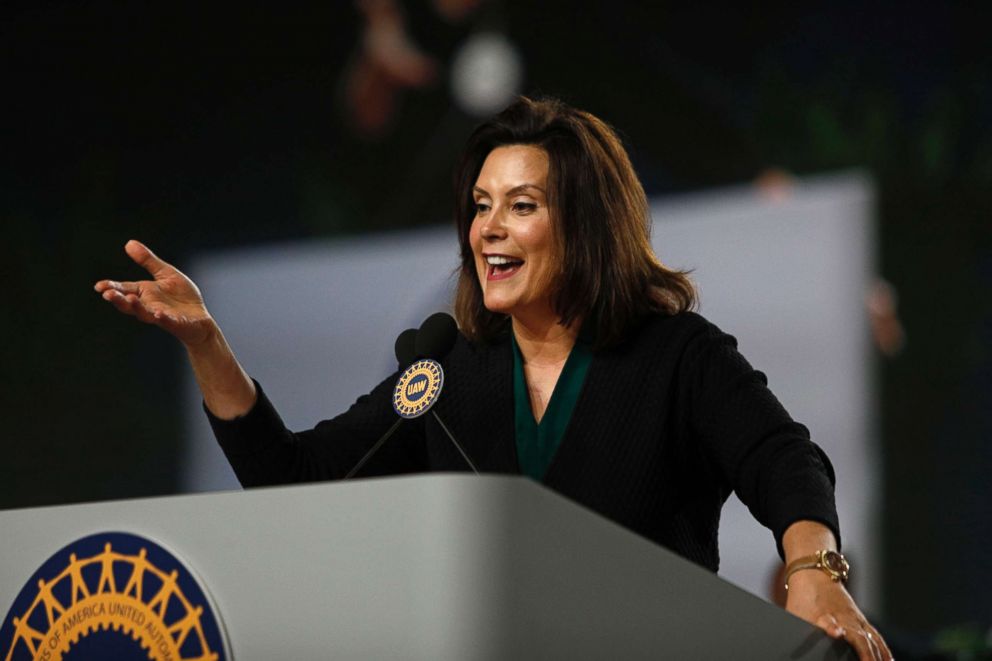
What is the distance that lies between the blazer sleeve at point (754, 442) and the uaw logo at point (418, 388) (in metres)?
0.37

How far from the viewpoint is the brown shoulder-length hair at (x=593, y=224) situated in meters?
1.84

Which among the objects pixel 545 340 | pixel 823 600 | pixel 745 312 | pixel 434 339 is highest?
pixel 745 312

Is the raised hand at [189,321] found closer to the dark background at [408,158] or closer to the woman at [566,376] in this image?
the woman at [566,376]

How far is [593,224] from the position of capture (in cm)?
186

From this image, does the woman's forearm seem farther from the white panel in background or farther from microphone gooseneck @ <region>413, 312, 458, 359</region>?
the white panel in background

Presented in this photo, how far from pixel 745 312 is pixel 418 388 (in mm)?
2120

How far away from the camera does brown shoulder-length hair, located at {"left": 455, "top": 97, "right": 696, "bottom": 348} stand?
6.04 feet

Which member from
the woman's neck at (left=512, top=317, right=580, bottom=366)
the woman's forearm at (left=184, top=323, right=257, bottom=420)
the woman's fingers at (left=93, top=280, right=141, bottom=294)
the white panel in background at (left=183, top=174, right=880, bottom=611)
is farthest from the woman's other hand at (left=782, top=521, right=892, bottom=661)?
the white panel in background at (left=183, top=174, right=880, bottom=611)

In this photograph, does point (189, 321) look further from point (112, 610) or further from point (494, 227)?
point (112, 610)

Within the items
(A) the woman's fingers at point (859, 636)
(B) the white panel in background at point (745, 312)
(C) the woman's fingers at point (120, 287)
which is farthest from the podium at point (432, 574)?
(B) the white panel in background at point (745, 312)

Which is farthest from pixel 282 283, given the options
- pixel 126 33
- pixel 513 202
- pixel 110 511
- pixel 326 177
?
pixel 110 511

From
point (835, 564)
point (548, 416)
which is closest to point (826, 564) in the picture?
point (835, 564)

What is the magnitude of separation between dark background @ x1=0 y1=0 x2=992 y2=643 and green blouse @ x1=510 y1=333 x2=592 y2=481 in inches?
72.1

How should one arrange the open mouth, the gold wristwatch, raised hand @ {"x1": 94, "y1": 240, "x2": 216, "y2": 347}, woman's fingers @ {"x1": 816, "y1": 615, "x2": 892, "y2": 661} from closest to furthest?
1. woman's fingers @ {"x1": 816, "y1": 615, "x2": 892, "y2": 661}
2. the gold wristwatch
3. raised hand @ {"x1": 94, "y1": 240, "x2": 216, "y2": 347}
4. the open mouth
